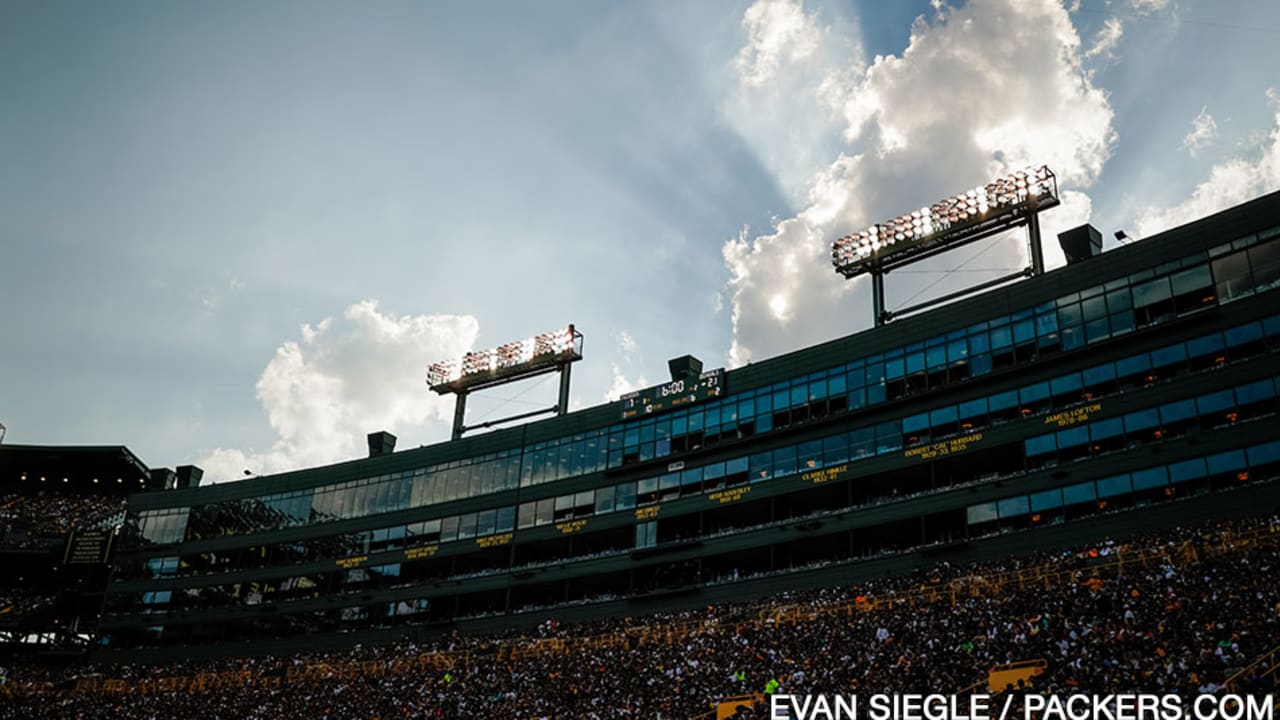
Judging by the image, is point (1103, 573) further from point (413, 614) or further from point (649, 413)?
point (413, 614)

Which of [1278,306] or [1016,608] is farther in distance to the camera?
[1278,306]

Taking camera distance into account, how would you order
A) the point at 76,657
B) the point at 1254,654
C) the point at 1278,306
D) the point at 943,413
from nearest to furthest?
the point at 1254,654 → the point at 1278,306 → the point at 943,413 → the point at 76,657

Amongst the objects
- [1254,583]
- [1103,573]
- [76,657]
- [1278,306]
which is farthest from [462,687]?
[76,657]

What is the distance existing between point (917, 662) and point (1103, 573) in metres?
10.0

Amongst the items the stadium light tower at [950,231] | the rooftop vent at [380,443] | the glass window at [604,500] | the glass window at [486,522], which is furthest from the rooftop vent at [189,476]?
the stadium light tower at [950,231]

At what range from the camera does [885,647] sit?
39.6 metres

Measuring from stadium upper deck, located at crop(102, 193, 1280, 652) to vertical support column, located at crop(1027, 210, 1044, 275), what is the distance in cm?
234

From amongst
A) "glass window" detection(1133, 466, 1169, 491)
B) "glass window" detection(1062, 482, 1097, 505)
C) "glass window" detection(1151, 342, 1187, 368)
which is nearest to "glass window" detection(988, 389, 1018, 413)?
"glass window" detection(1062, 482, 1097, 505)

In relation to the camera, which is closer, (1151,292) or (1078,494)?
(1078,494)

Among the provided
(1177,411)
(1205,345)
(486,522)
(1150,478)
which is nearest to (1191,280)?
(1205,345)

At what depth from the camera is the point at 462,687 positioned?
5556 centimetres

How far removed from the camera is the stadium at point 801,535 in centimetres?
3828

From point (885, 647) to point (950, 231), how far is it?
28.1 metres

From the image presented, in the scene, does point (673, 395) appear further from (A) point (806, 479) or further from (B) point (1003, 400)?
(B) point (1003, 400)
